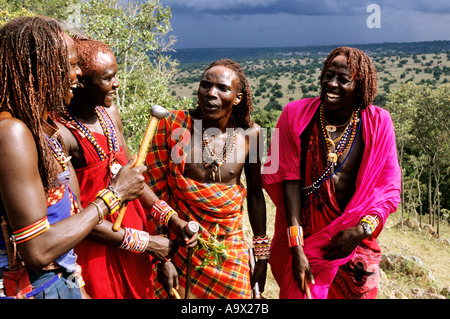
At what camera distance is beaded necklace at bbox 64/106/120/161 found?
9.07 feet

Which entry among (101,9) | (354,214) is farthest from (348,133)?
(101,9)

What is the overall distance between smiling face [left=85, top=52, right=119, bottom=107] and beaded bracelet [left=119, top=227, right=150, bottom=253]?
0.88 meters

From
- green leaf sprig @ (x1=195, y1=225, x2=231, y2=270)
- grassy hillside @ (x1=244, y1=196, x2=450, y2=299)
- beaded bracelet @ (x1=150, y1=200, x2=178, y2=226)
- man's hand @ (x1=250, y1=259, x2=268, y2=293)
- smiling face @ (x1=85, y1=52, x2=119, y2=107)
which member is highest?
smiling face @ (x1=85, y1=52, x2=119, y2=107)

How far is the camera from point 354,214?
10.3 ft

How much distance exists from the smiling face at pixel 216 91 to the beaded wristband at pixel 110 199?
46.7 inches

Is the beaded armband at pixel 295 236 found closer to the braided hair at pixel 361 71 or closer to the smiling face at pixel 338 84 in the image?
the smiling face at pixel 338 84

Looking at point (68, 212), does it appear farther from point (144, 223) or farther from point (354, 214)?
point (354, 214)

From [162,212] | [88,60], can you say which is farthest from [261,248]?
[88,60]

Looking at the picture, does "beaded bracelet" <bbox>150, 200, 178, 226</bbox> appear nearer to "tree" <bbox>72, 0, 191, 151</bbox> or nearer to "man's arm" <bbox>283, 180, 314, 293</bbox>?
"man's arm" <bbox>283, 180, 314, 293</bbox>

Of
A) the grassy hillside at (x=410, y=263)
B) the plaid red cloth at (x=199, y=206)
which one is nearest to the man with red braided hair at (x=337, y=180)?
the plaid red cloth at (x=199, y=206)

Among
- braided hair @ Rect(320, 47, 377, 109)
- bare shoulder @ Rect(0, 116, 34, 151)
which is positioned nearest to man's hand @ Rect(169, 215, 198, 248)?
bare shoulder @ Rect(0, 116, 34, 151)

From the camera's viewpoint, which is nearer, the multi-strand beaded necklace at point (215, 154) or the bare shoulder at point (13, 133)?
the bare shoulder at point (13, 133)

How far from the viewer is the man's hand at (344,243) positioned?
3.09m
